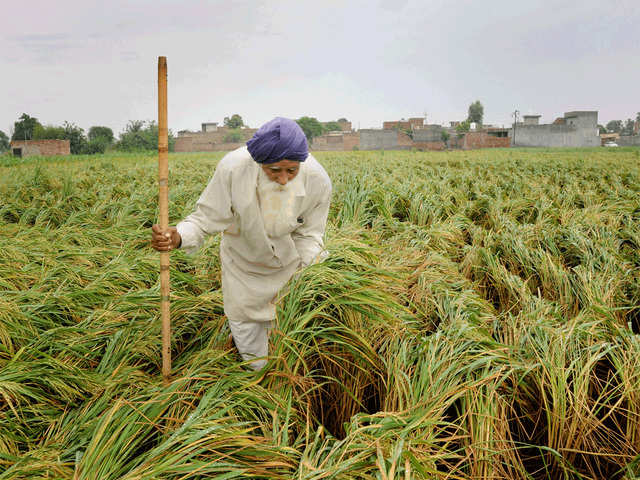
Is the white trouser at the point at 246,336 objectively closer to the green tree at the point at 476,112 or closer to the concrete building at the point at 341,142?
the concrete building at the point at 341,142

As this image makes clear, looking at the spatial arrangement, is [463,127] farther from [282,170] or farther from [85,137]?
[282,170]

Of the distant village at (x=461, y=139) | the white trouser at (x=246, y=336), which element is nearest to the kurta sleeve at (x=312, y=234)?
the white trouser at (x=246, y=336)

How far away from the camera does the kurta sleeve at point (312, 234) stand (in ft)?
7.05

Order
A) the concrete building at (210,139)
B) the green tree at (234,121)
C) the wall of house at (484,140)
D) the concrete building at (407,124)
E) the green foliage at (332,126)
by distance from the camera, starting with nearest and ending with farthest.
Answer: the concrete building at (210,139)
the wall of house at (484,140)
the concrete building at (407,124)
the green tree at (234,121)
the green foliage at (332,126)

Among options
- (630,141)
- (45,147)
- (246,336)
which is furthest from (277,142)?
(630,141)

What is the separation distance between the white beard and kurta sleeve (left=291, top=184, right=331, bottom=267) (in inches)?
7.3

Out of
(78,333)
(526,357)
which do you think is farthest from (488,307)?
(78,333)

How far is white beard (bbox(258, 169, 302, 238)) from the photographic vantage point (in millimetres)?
1913

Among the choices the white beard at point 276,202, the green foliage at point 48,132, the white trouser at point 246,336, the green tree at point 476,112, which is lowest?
the white trouser at point 246,336

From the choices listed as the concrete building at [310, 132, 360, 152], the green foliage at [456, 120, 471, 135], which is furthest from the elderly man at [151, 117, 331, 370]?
the green foliage at [456, 120, 471, 135]

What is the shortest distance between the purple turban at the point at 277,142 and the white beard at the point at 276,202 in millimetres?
176

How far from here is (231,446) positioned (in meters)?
1.30

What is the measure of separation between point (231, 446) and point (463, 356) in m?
1.00

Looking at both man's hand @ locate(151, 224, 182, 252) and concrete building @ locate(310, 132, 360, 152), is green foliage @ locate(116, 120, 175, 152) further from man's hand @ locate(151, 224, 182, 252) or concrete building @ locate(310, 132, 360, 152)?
man's hand @ locate(151, 224, 182, 252)
